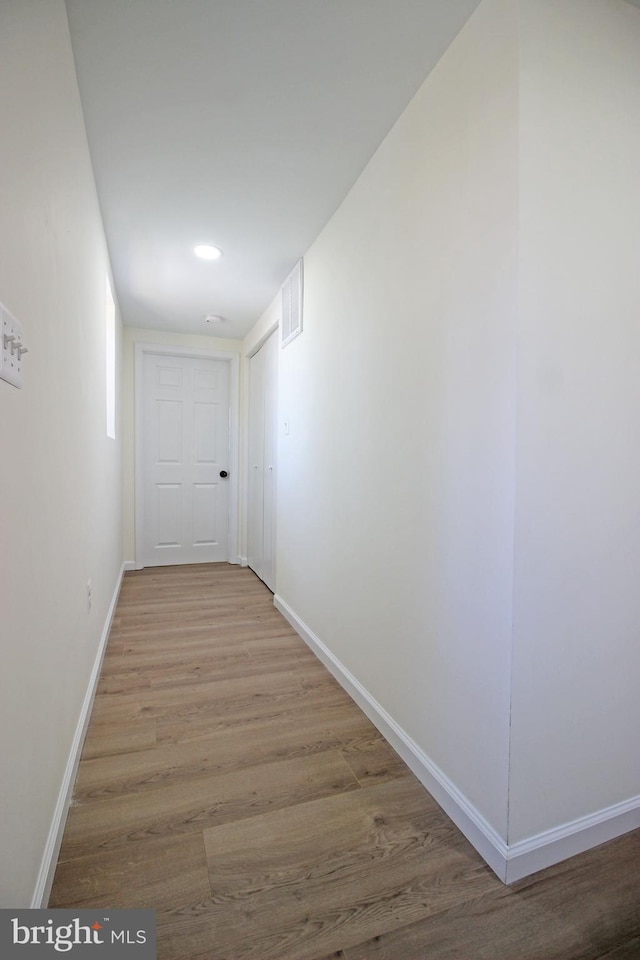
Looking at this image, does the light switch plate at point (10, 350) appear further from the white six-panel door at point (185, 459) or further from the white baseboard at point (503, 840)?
the white six-panel door at point (185, 459)

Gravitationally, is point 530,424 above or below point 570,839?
above

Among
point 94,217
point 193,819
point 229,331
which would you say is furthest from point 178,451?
point 193,819

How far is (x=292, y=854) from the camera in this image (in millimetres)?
1192

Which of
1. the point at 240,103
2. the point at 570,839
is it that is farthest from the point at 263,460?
the point at 570,839

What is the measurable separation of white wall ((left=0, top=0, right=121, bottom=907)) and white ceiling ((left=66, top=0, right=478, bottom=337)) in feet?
0.67

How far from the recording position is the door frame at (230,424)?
13.9 feet

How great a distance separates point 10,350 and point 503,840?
5.49 feet

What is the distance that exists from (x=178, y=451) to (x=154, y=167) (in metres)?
2.88

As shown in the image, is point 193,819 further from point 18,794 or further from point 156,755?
point 18,794

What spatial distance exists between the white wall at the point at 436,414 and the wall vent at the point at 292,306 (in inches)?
20.3

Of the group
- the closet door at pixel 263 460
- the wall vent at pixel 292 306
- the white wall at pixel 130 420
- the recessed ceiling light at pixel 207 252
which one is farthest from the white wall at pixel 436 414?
the white wall at pixel 130 420

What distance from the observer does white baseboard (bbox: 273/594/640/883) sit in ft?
3.73

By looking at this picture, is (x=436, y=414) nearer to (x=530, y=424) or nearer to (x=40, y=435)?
(x=530, y=424)

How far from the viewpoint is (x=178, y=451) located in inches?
175
